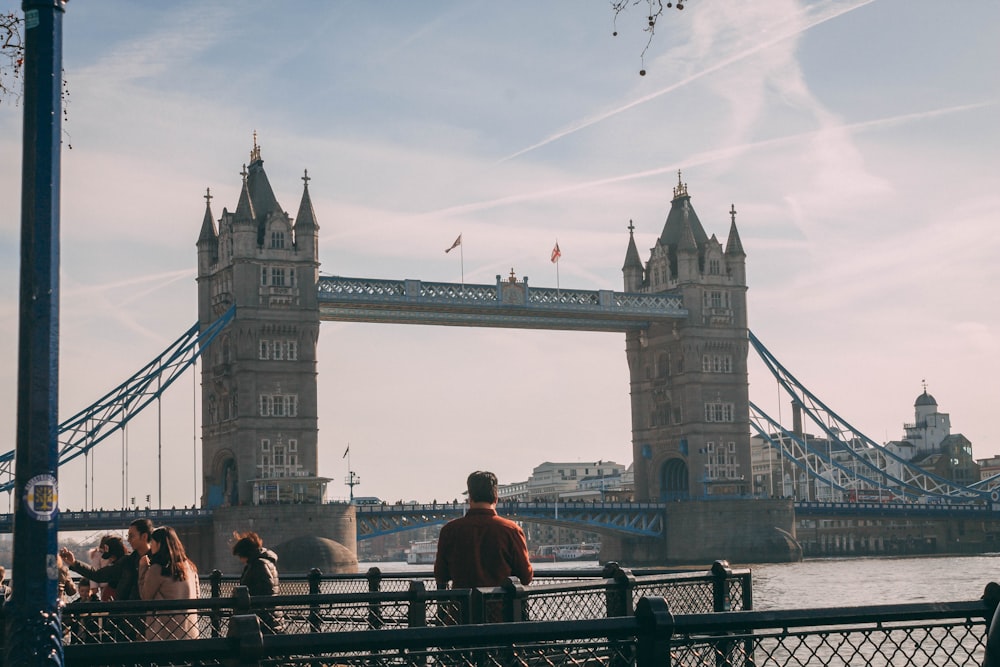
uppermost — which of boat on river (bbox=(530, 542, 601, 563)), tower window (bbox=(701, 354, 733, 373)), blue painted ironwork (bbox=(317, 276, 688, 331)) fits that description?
blue painted ironwork (bbox=(317, 276, 688, 331))

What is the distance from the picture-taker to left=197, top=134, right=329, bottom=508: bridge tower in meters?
66.2

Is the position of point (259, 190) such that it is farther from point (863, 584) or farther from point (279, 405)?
point (863, 584)

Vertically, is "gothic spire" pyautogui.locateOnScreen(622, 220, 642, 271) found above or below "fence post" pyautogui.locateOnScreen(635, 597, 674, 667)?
above

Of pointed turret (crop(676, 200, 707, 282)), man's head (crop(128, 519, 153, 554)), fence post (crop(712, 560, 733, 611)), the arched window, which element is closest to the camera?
fence post (crop(712, 560, 733, 611))

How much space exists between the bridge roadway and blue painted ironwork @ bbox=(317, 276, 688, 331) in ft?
30.4

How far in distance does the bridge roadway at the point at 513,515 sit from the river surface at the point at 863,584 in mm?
8026

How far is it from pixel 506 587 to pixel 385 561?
185 m

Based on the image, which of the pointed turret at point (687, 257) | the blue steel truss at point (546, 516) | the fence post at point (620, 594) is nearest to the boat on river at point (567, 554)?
the blue steel truss at point (546, 516)

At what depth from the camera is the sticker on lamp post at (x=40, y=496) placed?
4406 mm

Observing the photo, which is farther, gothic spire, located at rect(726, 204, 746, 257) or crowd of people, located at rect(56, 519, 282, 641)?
gothic spire, located at rect(726, 204, 746, 257)

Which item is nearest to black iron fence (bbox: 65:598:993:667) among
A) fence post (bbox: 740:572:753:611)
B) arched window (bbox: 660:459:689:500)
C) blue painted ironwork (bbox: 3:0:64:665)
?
blue painted ironwork (bbox: 3:0:64:665)

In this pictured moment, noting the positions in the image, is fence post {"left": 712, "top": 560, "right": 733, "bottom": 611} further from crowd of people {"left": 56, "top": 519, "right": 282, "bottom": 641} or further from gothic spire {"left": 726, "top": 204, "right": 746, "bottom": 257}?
gothic spire {"left": 726, "top": 204, "right": 746, "bottom": 257}

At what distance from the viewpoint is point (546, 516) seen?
74.9 m

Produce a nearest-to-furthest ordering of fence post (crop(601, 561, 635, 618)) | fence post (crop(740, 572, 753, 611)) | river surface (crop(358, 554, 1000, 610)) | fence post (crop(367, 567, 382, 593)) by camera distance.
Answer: fence post (crop(601, 561, 635, 618)) → fence post (crop(740, 572, 753, 611)) → fence post (crop(367, 567, 382, 593)) → river surface (crop(358, 554, 1000, 610))
